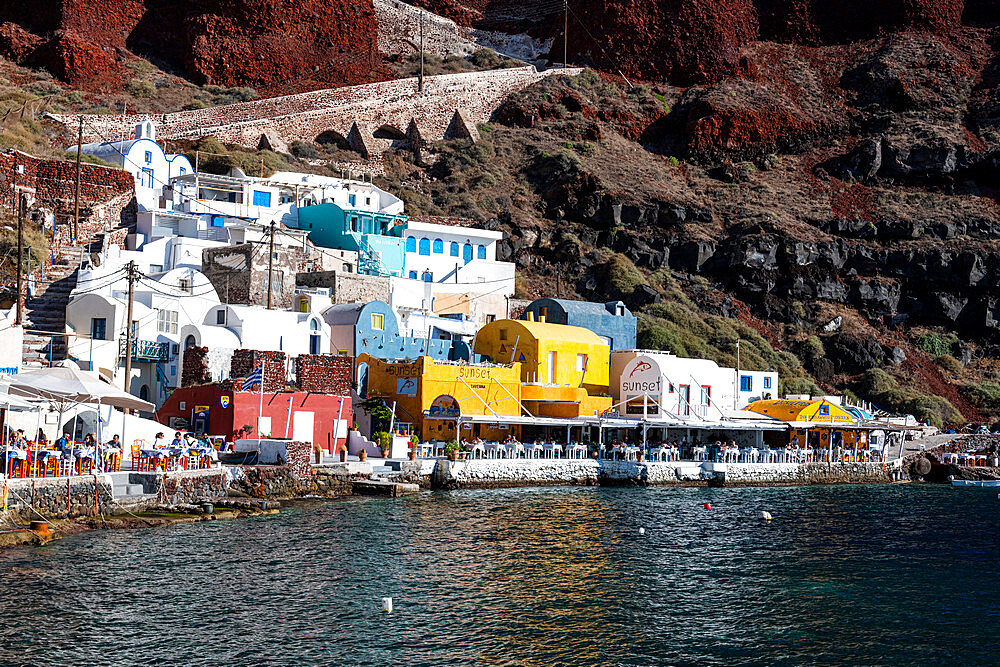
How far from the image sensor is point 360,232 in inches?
2158

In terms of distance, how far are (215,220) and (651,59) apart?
46.5 m

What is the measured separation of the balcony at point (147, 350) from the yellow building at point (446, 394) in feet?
22.8

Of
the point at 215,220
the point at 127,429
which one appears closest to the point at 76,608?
the point at 127,429

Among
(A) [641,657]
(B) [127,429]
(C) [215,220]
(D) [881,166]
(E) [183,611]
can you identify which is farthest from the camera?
(D) [881,166]

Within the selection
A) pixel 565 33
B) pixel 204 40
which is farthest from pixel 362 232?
pixel 565 33

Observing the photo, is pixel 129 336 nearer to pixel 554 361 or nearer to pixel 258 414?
pixel 258 414

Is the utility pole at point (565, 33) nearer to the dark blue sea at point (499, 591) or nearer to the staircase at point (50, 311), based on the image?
the staircase at point (50, 311)

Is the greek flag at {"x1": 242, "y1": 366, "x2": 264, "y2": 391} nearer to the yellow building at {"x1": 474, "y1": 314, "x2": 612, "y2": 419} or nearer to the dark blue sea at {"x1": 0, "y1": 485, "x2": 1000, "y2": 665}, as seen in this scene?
the dark blue sea at {"x1": 0, "y1": 485, "x2": 1000, "y2": 665}

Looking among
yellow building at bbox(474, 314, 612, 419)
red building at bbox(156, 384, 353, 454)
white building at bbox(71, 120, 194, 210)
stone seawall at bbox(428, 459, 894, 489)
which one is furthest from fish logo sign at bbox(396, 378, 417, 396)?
white building at bbox(71, 120, 194, 210)

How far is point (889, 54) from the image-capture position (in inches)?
3573

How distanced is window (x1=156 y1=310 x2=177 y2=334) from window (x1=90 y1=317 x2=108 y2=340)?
1811 mm

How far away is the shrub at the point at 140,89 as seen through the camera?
2881 inches

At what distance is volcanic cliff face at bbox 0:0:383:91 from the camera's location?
75250 mm

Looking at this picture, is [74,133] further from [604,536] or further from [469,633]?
[469,633]
